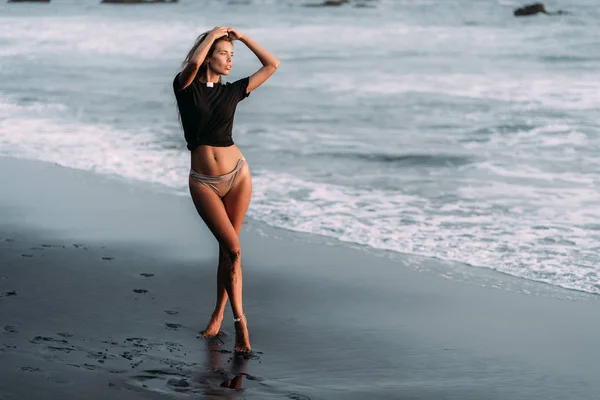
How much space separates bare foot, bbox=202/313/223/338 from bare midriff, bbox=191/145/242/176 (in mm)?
999

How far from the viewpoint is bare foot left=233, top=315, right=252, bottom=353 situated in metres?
6.27

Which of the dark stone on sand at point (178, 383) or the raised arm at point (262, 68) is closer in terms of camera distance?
the dark stone on sand at point (178, 383)

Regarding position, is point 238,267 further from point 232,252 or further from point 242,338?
point 242,338

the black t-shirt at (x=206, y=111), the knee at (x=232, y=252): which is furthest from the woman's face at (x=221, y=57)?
the knee at (x=232, y=252)

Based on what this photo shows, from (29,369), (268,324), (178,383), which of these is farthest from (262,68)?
(29,369)

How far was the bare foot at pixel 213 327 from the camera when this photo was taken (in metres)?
6.60

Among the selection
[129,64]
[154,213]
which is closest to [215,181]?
[154,213]

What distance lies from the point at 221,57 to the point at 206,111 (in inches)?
12.6

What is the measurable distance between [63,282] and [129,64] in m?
26.7

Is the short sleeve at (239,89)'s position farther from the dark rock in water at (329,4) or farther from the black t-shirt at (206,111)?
the dark rock in water at (329,4)

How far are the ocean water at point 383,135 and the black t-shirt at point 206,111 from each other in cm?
361

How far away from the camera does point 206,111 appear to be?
6090 millimetres

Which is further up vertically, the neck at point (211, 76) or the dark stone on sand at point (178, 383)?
the neck at point (211, 76)

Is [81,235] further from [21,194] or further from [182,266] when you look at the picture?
[21,194]
